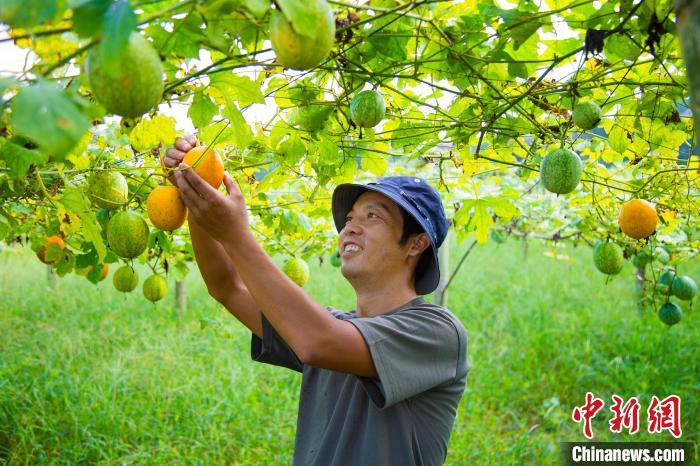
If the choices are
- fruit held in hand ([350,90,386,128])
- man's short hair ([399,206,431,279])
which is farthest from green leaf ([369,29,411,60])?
man's short hair ([399,206,431,279])

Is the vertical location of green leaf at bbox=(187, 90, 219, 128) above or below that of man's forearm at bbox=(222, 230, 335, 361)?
above

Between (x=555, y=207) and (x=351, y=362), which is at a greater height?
(x=555, y=207)

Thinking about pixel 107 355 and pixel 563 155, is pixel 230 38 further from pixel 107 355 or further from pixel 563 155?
pixel 107 355

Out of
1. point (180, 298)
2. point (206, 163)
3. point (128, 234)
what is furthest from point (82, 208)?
point (180, 298)

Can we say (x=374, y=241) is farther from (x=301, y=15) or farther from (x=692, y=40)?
(x=692, y=40)

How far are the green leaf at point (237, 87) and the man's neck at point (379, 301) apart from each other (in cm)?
84

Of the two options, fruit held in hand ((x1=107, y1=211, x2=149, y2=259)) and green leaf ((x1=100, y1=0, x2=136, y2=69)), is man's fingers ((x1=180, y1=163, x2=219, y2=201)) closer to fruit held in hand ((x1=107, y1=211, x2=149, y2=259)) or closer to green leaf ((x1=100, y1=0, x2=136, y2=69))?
fruit held in hand ((x1=107, y1=211, x2=149, y2=259))

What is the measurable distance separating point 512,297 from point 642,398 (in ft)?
10.7

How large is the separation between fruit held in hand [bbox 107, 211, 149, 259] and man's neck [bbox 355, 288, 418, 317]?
0.71 metres

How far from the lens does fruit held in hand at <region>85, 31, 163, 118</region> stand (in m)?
0.86

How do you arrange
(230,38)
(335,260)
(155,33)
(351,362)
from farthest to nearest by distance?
1. (335,260)
2. (351,362)
3. (230,38)
4. (155,33)

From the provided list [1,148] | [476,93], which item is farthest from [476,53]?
[1,148]

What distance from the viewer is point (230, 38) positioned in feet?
3.88

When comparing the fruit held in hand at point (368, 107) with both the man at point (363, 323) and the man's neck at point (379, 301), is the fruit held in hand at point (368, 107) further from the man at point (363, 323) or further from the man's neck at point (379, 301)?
the man's neck at point (379, 301)
